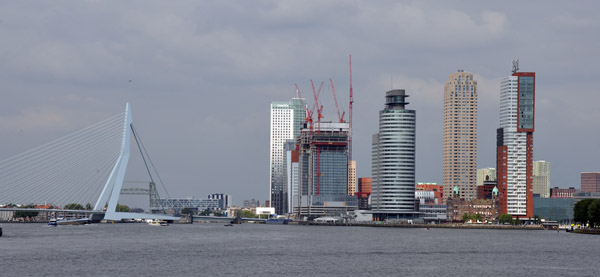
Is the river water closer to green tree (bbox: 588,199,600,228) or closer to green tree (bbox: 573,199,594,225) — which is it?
green tree (bbox: 588,199,600,228)

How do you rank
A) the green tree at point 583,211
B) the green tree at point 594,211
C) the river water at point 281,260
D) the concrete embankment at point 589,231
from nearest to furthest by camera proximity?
1. the river water at point 281,260
2. the green tree at point 594,211
3. the concrete embankment at point 589,231
4. the green tree at point 583,211

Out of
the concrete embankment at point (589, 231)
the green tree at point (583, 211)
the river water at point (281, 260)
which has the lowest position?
the concrete embankment at point (589, 231)

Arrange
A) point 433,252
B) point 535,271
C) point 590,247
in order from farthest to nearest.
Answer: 1. point 590,247
2. point 433,252
3. point 535,271

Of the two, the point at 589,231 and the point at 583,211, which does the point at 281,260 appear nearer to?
the point at 583,211

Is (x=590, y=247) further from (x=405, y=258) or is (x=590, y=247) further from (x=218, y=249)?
(x=218, y=249)

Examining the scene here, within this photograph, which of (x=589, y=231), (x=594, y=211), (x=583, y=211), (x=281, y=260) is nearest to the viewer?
(x=281, y=260)

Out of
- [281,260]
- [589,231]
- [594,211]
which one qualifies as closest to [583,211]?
[589,231]

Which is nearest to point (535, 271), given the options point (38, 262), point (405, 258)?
point (405, 258)

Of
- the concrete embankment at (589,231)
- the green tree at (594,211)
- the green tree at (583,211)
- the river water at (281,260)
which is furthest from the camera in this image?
the green tree at (583,211)

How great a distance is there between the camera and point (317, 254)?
100625 millimetres

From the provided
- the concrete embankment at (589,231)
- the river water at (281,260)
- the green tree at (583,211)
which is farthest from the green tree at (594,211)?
the river water at (281,260)

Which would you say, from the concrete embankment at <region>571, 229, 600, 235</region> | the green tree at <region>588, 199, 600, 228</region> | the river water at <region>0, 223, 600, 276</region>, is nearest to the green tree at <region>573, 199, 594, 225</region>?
the concrete embankment at <region>571, 229, 600, 235</region>

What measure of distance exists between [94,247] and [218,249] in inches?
599

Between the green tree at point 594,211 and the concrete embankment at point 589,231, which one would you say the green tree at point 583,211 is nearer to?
the concrete embankment at point 589,231
